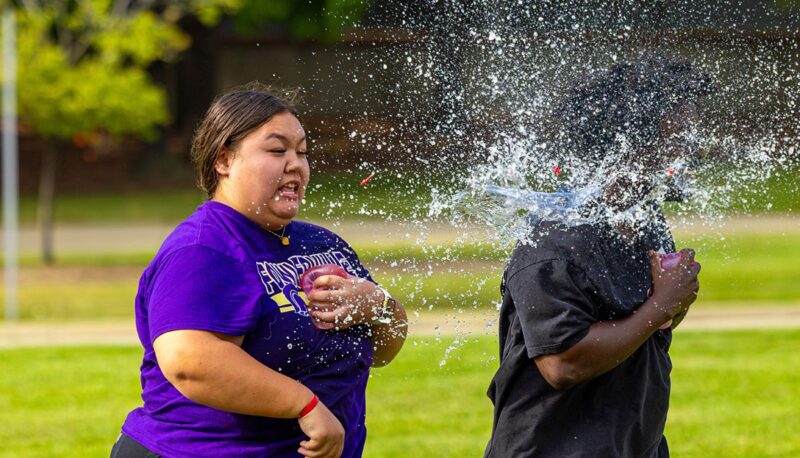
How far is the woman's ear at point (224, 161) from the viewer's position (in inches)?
121

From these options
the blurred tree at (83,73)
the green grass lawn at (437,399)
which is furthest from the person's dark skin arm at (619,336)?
the blurred tree at (83,73)

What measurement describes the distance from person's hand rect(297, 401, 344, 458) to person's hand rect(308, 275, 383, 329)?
0.22 meters

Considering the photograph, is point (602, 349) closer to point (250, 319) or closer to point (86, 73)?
point (250, 319)

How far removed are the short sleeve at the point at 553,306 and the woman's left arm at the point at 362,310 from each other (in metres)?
0.45

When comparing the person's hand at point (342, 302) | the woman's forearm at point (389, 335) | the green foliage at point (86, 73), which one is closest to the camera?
the person's hand at point (342, 302)

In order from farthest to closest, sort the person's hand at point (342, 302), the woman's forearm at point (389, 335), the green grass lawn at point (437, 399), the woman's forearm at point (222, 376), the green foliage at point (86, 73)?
the green foliage at point (86, 73) → the green grass lawn at point (437, 399) → the woman's forearm at point (389, 335) → the person's hand at point (342, 302) → the woman's forearm at point (222, 376)

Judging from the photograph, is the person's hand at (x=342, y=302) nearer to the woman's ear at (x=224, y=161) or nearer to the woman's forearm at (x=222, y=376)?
the woman's forearm at (x=222, y=376)

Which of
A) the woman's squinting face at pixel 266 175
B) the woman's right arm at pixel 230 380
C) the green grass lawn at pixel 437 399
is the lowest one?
the green grass lawn at pixel 437 399

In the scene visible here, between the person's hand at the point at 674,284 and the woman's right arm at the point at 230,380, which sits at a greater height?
the person's hand at the point at 674,284

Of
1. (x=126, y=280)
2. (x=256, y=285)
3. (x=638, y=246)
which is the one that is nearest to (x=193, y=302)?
(x=256, y=285)

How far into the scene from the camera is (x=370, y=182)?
341cm

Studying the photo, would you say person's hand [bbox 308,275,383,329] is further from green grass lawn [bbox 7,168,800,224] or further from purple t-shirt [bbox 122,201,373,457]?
green grass lawn [bbox 7,168,800,224]

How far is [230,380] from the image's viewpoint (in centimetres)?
280

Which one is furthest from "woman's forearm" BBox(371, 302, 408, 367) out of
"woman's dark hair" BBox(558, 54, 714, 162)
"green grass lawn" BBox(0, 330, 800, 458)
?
"green grass lawn" BBox(0, 330, 800, 458)
